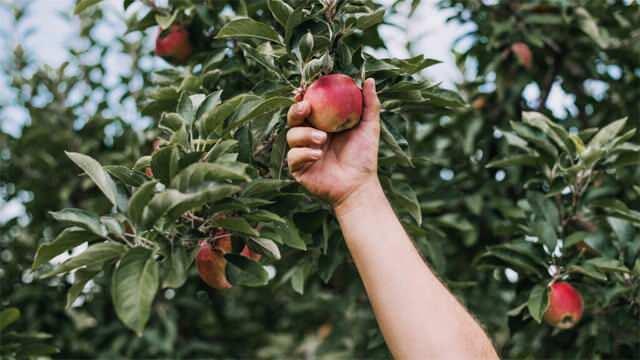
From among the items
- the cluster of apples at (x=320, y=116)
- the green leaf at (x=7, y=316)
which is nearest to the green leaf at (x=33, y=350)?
the green leaf at (x=7, y=316)

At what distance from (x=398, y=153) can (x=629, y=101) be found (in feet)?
4.95

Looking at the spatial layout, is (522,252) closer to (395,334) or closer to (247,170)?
(395,334)

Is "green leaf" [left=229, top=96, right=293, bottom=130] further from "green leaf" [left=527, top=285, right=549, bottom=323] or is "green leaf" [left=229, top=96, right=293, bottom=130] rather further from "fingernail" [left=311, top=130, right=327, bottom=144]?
"green leaf" [left=527, top=285, right=549, bottom=323]

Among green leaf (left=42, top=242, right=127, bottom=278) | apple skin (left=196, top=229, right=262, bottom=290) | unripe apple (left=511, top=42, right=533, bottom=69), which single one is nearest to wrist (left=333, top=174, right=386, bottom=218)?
apple skin (left=196, top=229, right=262, bottom=290)

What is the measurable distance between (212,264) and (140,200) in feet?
1.18

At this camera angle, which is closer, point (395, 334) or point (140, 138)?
point (395, 334)

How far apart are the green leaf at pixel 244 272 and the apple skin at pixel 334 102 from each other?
11.1 inches

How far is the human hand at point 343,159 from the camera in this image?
61.8 inches

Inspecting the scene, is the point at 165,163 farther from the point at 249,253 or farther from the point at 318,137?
the point at 249,253

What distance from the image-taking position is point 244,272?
63.1 inches

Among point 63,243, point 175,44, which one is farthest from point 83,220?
point 175,44

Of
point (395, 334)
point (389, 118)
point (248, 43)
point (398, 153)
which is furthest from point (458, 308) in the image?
point (248, 43)

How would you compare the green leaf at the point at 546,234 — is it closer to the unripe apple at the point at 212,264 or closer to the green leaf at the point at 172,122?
the unripe apple at the point at 212,264

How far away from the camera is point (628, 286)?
2119mm
